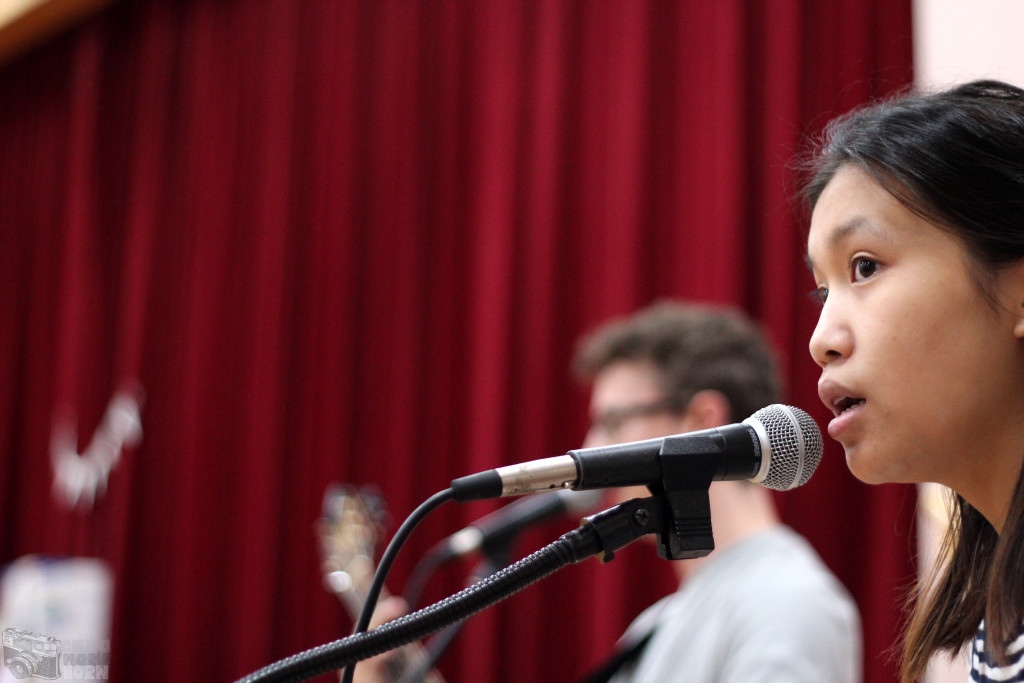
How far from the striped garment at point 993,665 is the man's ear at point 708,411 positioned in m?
0.83

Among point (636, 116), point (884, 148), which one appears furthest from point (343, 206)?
point (884, 148)

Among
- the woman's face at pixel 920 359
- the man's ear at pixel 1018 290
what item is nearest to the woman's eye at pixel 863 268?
the woman's face at pixel 920 359

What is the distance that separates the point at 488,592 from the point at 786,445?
26 centimetres

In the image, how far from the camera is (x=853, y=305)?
2.65 ft

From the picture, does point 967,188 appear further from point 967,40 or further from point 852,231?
point 967,40

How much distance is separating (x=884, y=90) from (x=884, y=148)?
1.19 meters

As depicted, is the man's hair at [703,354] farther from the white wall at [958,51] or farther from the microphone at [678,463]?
the microphone at [678,463]

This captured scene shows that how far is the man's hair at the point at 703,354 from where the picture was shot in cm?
175

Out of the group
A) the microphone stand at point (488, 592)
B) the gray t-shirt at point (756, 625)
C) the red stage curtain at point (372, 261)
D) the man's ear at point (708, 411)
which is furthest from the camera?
the red stage curtain at point (372, 261)

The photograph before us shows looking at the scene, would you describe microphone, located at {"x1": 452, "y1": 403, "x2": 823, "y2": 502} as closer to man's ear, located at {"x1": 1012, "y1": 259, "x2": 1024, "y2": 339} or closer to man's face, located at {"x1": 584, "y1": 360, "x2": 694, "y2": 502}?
man's ear, located at {"x1": 1012, "y1": 259, "x2": 1024, "y2": 339}

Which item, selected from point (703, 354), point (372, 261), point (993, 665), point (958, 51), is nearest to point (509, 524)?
point (703, 354)

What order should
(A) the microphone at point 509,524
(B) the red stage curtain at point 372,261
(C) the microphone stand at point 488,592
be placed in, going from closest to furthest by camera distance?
(C) the microphone stand at point 488,592, (A) the microphone at point 509,524, (B) the red stage curtain at point 372,261

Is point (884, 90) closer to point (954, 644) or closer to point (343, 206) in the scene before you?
point (954, 644)

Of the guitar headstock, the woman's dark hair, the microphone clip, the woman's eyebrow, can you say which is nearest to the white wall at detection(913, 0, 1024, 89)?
the woman's dark hair
